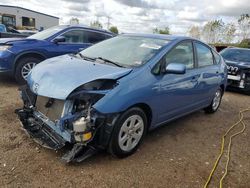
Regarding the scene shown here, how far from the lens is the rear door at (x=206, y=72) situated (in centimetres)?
491

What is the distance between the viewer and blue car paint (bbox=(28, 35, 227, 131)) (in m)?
3.22

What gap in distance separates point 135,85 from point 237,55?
739 centimetres

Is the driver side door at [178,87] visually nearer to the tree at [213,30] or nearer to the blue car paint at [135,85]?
the blue car paint at [135,85]

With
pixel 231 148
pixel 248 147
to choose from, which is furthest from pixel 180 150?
pixel 248 147

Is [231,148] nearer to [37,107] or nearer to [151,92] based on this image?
[151,92]

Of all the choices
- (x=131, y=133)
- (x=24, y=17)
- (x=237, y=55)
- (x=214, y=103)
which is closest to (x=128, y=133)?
(x=131, y=133)

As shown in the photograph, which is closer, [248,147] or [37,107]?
[37,107]

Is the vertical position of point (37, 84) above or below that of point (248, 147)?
above

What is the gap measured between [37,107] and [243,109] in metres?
5.20

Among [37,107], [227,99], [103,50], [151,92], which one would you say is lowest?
[227,99]

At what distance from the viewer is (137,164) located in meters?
3.49

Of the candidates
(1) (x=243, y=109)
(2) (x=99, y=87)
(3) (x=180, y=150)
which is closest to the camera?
(2) (x=99, y=87)

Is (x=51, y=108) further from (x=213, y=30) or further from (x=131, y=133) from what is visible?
(x=213, y=30)

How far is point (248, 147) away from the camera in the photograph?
14.4 feet
